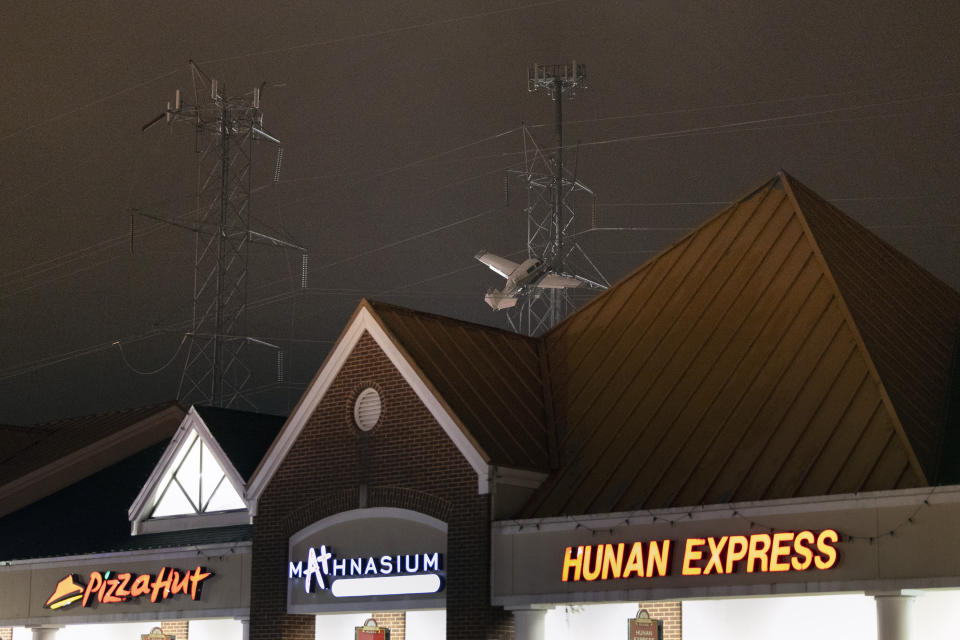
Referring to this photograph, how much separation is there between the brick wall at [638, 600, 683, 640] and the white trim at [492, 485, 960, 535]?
2.48 m

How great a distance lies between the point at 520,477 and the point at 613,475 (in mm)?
1921

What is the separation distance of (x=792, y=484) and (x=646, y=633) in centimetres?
464

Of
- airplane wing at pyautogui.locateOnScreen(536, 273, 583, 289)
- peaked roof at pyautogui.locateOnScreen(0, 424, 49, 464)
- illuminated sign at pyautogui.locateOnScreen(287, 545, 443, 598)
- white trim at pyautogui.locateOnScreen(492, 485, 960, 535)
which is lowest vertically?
illuminated sign at pyautogui.locateOnScreen(287, 545, 443, 598)

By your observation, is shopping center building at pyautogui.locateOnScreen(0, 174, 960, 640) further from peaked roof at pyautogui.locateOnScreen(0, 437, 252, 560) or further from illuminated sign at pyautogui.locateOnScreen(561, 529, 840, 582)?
peaked roof at pyautogui.locateOnScreen(0, 437, 252, 560)

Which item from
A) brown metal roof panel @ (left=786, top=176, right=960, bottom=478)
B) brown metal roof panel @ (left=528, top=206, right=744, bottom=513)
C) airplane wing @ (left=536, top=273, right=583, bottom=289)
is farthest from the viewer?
airplane wing @ (left=536, top=273, right=583, bottom=289)

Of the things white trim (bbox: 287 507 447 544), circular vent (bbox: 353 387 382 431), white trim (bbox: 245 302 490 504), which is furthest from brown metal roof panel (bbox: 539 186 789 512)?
circular vent (bbox: 353 387 382 431)

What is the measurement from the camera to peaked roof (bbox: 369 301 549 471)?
27.3 meters

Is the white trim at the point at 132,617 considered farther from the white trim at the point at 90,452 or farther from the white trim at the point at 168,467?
the white trim at the point at 90,452

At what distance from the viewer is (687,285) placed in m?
29.8

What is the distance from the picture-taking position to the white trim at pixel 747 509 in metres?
20.4

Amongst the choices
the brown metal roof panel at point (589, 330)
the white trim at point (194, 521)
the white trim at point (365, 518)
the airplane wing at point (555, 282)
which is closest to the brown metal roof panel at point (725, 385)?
the brown metal roof panel at point (589, 330)

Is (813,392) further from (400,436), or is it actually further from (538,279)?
(538,279)

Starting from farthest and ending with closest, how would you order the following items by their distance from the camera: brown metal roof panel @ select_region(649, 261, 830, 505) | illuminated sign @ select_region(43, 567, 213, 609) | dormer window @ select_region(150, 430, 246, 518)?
1. dormer window @ select_region(150, 430, 246, 518)
2. illuminated sign @ select_region(43, 567, 213, 609)
3. brown metal roof panel @ select_region(649, 261, 830, 505)

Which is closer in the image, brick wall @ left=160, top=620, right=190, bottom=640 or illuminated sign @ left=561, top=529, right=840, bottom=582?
illuminated sign @ left=561, top=529, right=840, bottom=582
